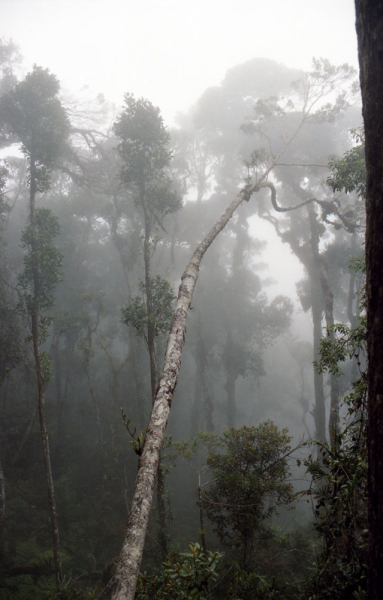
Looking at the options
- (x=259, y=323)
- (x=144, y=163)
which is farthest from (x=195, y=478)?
(x=144, y=163)

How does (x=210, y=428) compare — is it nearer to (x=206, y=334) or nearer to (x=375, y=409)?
(x=206, y=334)

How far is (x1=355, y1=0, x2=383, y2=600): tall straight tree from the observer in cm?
221

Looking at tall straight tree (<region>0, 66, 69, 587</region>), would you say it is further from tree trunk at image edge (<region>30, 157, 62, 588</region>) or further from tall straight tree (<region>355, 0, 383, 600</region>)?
tall straight tree (<region>355, 0, 383, 600</region>)

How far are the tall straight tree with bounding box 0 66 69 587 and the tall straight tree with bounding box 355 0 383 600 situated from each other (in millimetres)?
9326

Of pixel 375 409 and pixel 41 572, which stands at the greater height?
pixel 375 409

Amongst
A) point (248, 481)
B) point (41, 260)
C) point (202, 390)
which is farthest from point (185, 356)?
point (248, 481)

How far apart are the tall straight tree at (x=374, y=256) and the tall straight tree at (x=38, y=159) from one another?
9.33 metres

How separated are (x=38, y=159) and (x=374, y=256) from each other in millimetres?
13168

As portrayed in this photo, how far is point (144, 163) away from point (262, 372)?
17.5 meters

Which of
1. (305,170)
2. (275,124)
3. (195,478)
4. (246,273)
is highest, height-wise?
(275,124)

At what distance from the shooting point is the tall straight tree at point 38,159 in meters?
10.4

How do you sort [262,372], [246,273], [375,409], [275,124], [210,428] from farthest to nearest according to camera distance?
[246,273] → [262,372] → [275,124] → [210,428] → [375,409]

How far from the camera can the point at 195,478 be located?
20.3 metres

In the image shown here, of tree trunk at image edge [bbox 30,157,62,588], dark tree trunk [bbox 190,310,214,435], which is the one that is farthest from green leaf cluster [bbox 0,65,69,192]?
dark tree trunk [bbox 190,310,214,435]
